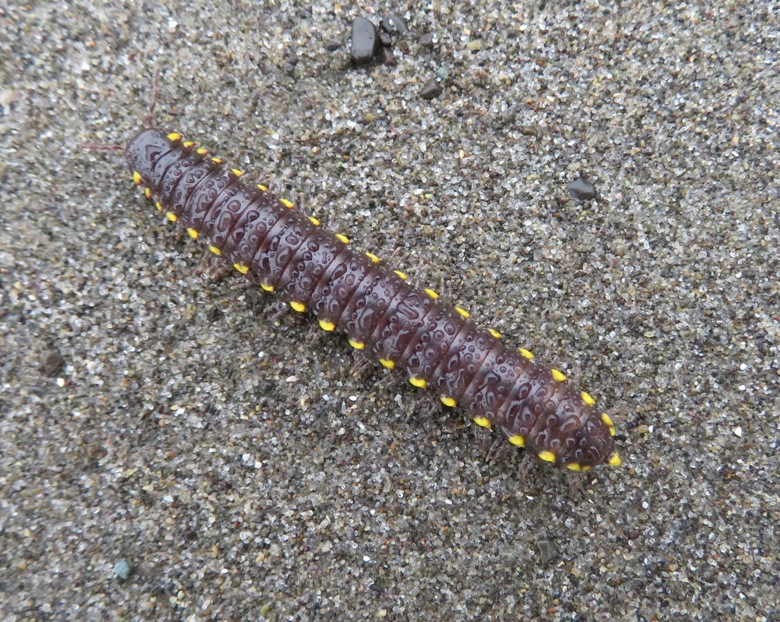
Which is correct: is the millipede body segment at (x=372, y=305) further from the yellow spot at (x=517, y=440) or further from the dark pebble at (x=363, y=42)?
the dark pebble at (x=363, y=42)

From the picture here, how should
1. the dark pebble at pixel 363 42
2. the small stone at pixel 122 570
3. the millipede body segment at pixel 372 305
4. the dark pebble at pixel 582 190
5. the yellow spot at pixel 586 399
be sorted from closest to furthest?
the millipede body segment at pixel 372 305 → the yellow spot at pixel 586 399 → the small stone at pixel 122 570 → the dark pebble at pixel 582 190 → the dark pebble at pixel 363 42

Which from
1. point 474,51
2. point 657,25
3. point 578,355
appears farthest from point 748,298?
point 474,51

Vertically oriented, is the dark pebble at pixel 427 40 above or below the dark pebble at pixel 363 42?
above

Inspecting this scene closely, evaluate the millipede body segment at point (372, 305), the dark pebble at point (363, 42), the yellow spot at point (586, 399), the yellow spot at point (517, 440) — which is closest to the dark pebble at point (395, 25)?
the dark pebble at point (363, 42)

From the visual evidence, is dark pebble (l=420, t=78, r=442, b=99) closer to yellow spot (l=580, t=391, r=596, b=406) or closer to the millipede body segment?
the millipede body segment

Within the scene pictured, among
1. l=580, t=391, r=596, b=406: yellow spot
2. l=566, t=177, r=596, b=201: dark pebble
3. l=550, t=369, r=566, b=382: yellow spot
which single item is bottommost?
l=580, t=391, r=596, b=406: yellow spot

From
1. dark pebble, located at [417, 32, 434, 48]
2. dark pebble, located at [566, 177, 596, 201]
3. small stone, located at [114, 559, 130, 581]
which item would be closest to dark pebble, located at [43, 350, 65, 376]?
small stone, located at [114, 559, 130, 581]

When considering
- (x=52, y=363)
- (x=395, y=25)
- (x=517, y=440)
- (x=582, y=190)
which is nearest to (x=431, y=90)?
(x=395, y=25)

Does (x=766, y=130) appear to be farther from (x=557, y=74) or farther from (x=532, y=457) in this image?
(x=532, y=457)
